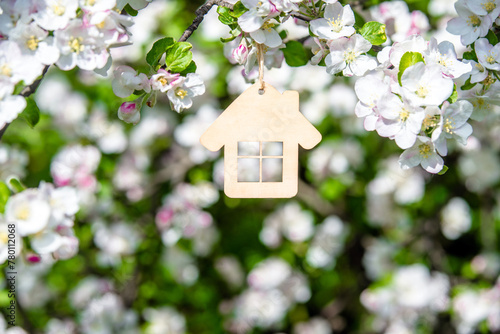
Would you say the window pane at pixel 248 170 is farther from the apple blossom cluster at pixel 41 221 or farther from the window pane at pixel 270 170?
the apple blossom cluster at pixel 41 221

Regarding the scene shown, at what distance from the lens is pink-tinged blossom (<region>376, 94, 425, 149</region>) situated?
2.64ft

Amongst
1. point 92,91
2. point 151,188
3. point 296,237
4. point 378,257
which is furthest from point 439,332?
point 92,91

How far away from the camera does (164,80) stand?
89cm

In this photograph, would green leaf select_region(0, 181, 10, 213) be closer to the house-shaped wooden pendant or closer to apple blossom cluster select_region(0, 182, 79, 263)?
apple blossom cluster select_region(0, 182, 79, 263)

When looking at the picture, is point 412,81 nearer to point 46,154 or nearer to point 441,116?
point 441,116

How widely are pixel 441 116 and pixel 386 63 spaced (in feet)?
0.45

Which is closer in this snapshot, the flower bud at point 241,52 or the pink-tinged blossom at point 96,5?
the pink-tinged blossom at point 96,5

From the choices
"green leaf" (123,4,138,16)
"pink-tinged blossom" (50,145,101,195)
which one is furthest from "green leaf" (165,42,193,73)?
"pink-tinged blossom" (50,145,101,195)

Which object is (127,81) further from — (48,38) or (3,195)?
(3,195)

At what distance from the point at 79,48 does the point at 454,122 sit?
1.97 feet

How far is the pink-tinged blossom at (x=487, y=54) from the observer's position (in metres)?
0.85

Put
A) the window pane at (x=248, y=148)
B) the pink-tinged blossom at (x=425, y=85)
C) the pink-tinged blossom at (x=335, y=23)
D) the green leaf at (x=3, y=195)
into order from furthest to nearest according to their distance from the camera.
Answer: the window pane at (x=248, y=148) < the green leaf at (x=3, y=195) < the pink-tinged blossom at (x=335, y=23) < the pink-tinged blossom at (x=425, y=85)

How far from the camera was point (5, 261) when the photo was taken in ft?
3.32

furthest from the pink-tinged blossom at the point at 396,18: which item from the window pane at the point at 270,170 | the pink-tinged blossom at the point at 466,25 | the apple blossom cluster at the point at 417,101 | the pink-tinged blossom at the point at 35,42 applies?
the window pane at the point at 270,170
